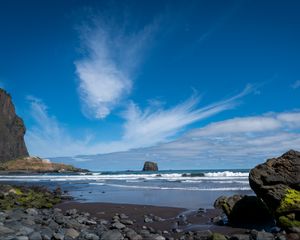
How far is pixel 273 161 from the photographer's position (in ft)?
41.3

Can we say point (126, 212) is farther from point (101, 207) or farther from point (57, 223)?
point (57, 223)

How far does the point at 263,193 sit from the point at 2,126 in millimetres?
151055

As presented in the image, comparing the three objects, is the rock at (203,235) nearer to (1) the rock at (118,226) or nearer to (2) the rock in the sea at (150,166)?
(1) the rock at (118,226)

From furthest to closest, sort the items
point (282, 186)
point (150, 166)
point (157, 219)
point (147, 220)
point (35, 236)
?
point (150, 166), point (157, 219), point (147, 220), point (282, 186), point (35, 236)

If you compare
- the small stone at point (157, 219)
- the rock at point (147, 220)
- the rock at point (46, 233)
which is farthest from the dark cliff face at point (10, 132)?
the rock at point (46, 233)

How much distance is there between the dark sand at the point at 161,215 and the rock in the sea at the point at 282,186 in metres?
1.42

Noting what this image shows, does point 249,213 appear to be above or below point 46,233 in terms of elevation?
above

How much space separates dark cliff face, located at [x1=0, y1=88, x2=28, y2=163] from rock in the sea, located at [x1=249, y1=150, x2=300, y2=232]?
146111mm

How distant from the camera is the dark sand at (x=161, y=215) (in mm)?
12969

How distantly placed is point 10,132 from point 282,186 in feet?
501

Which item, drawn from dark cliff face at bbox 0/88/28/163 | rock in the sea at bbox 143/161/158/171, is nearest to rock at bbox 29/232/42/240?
rock in the sea at bbox 143/161/158/171

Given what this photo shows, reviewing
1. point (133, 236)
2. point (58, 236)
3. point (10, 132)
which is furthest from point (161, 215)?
point (10, 132)

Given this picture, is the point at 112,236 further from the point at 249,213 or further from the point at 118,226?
the point at 249,213

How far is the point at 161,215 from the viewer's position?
1623 centimetres
